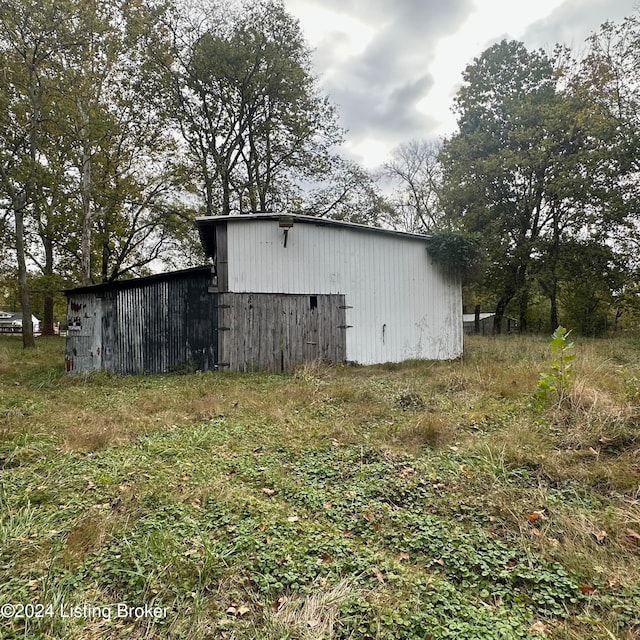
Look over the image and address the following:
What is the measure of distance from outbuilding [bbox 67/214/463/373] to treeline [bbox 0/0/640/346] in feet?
22.0

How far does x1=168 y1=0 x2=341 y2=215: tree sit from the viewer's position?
52.8 ft

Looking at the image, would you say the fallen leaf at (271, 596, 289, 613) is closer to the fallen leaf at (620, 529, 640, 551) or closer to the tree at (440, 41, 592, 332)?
the fallen leaf at (620, 529, 640, 551)

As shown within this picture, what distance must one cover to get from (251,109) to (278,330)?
13.4 metres

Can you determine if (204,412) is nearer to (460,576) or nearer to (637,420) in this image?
(460,576)

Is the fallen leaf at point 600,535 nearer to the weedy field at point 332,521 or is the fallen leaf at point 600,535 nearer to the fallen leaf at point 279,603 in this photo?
the weedy field at point 332,521

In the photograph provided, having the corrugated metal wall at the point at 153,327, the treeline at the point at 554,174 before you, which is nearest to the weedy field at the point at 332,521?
the corrugated metal wall at the point at 153,327

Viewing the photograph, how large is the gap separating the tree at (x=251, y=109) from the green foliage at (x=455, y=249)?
384 inches

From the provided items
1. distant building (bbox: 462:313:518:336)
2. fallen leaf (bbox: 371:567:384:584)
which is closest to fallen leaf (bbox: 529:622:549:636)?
fallen leaf (bbox: 371:567:384:584)

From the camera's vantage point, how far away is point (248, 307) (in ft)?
30.2

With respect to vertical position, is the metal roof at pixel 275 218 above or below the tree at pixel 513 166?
below

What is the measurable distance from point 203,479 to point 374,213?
17.2 m

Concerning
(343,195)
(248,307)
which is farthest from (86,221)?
(343,195)

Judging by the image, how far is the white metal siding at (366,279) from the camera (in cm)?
933

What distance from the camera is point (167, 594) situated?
188 centimetres
